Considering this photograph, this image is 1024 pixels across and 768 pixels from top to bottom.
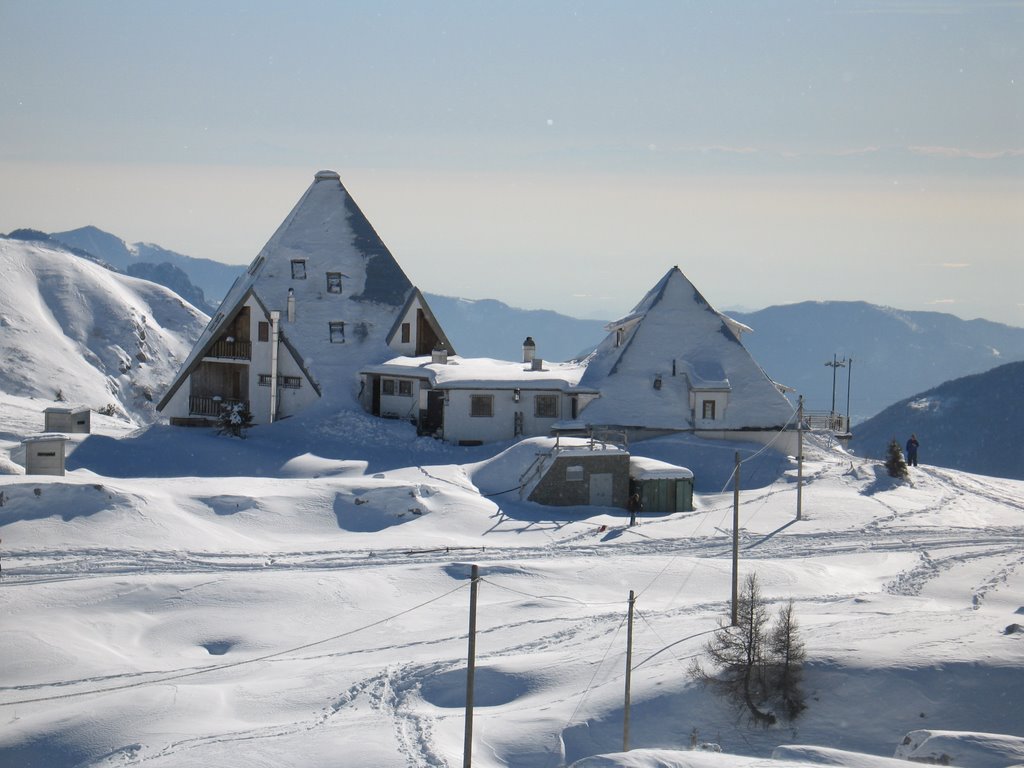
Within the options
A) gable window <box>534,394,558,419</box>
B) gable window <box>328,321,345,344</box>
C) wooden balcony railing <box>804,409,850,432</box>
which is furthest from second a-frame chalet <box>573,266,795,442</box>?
gable window <box>328,321,345,344</box>

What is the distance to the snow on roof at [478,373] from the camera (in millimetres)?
50219

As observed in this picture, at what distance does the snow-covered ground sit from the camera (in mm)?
22625

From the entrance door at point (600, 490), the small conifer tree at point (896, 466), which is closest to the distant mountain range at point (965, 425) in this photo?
the small conifer tree at point (896, 466)

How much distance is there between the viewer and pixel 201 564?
32375mm

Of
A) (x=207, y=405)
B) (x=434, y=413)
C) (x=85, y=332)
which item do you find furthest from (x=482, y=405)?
(x=85, y=332)

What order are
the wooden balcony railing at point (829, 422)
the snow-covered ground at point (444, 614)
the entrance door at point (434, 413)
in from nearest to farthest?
the snow-covered ground at point (444, 614), the entrance door at point (434, 413), the wooden balcony railing at point (829, 422)

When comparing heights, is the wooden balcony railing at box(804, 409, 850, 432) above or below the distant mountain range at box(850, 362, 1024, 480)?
above

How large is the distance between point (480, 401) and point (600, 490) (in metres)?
9.19

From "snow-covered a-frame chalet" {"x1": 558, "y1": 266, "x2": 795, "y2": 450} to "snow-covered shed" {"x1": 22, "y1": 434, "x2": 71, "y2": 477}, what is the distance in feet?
67.9

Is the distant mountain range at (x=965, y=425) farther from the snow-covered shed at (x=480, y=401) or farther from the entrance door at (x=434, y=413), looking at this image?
the entrance door at (x=434, y=413)

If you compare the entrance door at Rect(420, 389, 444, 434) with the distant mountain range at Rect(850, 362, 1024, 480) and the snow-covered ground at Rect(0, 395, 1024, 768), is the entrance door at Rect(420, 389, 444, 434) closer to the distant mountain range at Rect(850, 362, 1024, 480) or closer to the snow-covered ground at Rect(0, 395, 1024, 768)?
the snow-covered ground at Rect(0, 395, 1024, 768)

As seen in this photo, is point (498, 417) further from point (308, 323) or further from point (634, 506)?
point (308, 323)

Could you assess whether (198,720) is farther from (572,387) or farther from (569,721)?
(572,387)

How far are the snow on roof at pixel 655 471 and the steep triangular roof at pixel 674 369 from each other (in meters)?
5.64
